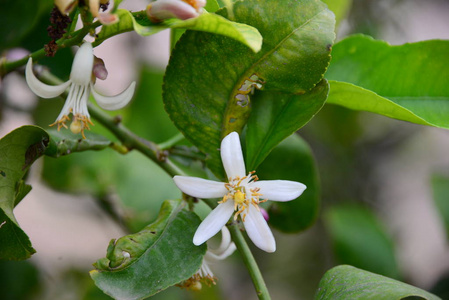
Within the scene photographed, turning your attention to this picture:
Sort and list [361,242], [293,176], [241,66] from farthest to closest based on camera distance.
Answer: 1. [361,242]
2. [293,176]
3. [241,66]

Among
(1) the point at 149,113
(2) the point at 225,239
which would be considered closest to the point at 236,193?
(2) the point at 225,239

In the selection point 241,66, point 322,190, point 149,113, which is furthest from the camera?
point 322,190

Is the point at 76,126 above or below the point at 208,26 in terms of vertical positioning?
below

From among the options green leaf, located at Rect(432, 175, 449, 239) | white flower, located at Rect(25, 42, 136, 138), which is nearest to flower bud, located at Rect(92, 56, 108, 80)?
white flower, located at Rect(25, 42, 136, 138)

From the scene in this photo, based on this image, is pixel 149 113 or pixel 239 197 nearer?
pixel 239 197

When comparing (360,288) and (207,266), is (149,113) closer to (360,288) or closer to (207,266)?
(207,266)

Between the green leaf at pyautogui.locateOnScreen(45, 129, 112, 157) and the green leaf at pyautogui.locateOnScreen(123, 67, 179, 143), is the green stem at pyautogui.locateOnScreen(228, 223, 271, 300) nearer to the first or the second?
the green leaf at pyautogui.locateOnScreen(45, 129, 112, 157)

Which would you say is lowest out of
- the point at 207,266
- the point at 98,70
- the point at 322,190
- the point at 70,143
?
the point at 322,190
